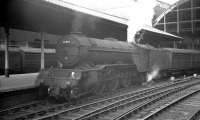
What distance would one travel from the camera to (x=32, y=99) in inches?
409

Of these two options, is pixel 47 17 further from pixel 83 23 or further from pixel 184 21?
pixel 184 21

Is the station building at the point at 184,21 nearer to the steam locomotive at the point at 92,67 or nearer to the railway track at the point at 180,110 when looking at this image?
the steam locomotive at the point at 92,67

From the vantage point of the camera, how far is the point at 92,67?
10.2 m

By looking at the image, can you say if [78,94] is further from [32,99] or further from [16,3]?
[16,3]

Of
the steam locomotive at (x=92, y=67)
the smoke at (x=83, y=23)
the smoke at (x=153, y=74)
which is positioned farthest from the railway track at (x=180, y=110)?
the smoke at (x=83, y=23)

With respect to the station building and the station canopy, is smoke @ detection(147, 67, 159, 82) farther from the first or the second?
the station building

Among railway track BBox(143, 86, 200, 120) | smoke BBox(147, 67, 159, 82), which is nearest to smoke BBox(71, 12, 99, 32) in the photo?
smoke BBox(147, 67, 159, 82)

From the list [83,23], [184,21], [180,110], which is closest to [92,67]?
[180,110]

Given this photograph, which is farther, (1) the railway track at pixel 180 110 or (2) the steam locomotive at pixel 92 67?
(2) the steam locomotive at pixel 92 67

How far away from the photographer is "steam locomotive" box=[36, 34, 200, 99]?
9.19 m

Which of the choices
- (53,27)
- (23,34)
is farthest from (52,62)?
(53,27)

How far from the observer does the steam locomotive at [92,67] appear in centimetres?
919

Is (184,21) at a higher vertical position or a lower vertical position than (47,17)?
higher

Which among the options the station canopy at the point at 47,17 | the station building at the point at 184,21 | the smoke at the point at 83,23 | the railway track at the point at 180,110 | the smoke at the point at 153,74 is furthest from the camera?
the station building at the point at 184,21
